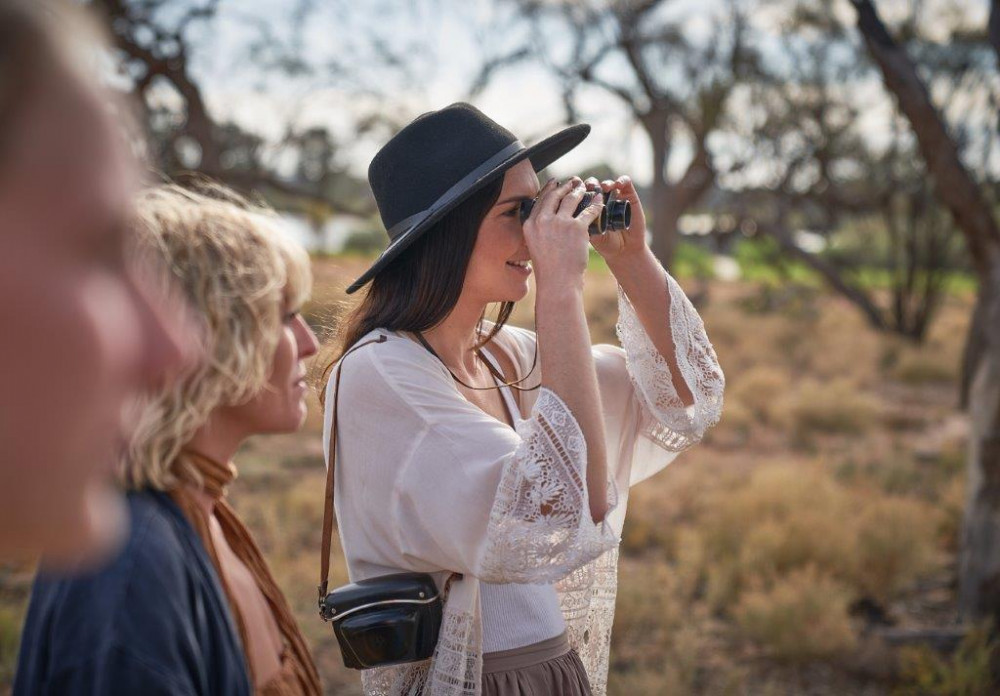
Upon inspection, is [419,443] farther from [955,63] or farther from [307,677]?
[955,63]

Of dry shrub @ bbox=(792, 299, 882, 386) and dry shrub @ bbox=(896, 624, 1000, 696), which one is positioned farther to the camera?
dry shrub @ bbox=(792, 299, 882, 386)

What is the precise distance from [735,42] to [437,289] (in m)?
14.5

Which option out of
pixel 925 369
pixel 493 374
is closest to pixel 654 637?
pixel 493 374

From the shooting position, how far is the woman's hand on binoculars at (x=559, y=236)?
177cm

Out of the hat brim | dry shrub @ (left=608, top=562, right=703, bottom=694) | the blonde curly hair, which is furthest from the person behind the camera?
dry shrub @ (left=608, top=562, right=703, bottom=694)

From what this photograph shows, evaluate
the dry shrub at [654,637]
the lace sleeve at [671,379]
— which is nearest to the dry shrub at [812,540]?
the dry shrub at [654,637]

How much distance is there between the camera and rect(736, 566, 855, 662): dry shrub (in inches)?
182

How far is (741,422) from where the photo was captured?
10.6 m

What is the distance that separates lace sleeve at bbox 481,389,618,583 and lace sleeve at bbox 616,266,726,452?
0.66m

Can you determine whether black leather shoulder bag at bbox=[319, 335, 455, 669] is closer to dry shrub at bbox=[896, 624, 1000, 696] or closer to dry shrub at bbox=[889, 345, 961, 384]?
dry shrub at bbox=[896, 624, 1000, 696]

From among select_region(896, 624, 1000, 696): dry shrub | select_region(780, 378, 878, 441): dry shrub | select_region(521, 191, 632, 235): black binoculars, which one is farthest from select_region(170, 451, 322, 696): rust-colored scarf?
select_region(780, 378, 878, 441): dry shrub

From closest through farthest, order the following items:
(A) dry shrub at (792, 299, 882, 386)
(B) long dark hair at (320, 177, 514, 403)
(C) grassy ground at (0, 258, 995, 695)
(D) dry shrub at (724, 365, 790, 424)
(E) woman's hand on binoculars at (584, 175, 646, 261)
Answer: (B) long dark hair at (320, 177, 514, 403)
(E) woman's hand on binoculars at (584, 175, 646, 261)
(C) grassy ground at (0, 258, 995, 695)
(D) dry shrub at (724, 365, 790, 424)
(A) dry shrub at (792, 299, 882, 386)

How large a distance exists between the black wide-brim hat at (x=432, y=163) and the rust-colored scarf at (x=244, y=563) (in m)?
0.72

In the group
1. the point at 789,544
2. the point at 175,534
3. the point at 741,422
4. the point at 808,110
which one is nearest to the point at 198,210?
the point at 175,534
